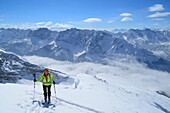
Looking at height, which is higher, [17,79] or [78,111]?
[78,111]

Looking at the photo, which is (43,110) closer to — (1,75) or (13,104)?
(13,104)

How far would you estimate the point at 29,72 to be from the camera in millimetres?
69812

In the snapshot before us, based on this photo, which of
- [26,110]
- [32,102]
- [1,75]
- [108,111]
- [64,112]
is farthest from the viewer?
[1,75]

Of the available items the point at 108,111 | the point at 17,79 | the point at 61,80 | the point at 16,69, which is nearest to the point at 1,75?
the point at 17,79

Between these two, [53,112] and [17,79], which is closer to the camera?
[53,112]

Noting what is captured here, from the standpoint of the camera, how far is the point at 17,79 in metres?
58.7

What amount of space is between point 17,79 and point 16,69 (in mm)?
13747

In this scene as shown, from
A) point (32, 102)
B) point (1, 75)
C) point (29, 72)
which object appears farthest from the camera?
point (29, 72)

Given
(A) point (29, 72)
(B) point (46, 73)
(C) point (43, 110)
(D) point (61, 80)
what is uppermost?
(B) point (46, 73)

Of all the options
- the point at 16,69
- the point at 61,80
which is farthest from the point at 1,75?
the point at 61,80

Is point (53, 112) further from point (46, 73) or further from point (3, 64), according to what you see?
point (3, 64)

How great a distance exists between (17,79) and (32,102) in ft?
163

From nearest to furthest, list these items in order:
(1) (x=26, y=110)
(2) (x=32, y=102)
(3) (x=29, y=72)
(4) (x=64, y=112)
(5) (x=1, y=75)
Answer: (1) (x=26, y=110) < (4) (x=64, y=112) < (2) (x=32, y=102) < (5) (x=1, y=75) < (3) (x=29, y=72)

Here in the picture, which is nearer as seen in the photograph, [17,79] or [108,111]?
[108,111]
